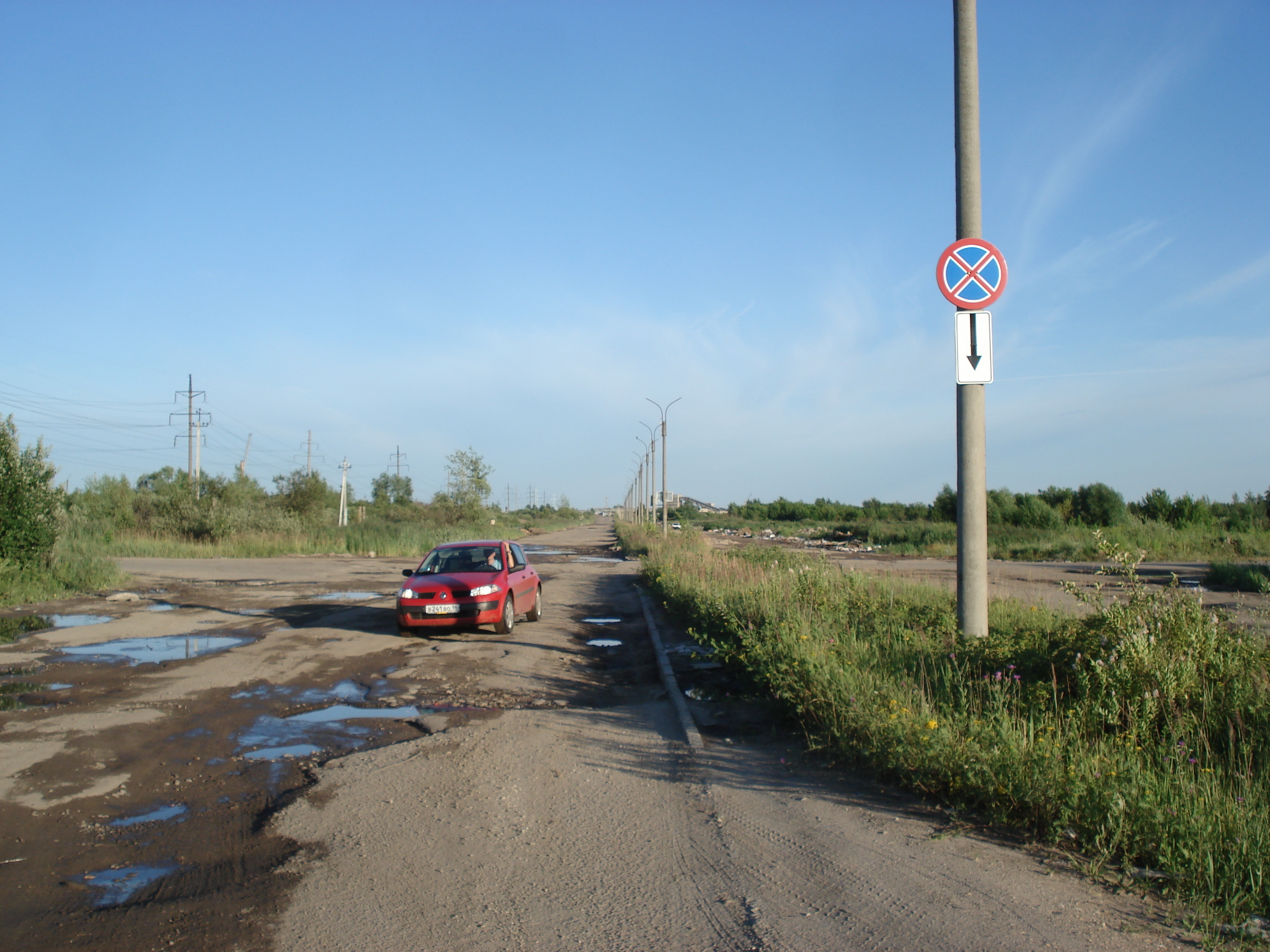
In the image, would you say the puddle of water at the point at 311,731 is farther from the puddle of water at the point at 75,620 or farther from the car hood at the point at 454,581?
the puddle of water at the point at 75,620

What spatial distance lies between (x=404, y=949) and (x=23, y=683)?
8.62 m

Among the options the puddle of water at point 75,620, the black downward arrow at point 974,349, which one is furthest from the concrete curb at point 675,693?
the puddle of water at point 75,620

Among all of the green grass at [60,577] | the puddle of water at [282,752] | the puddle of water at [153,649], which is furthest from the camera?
the green grass at [60,577]

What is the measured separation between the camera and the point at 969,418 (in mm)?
7008

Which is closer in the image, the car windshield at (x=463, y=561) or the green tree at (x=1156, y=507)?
the car windshield at (x=463, y=561)

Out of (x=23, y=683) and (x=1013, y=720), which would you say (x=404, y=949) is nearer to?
(x=1013, y=720)

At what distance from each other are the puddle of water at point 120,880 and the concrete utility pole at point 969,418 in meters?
6.05

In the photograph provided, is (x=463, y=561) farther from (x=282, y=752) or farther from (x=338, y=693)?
(x=282, y=752)

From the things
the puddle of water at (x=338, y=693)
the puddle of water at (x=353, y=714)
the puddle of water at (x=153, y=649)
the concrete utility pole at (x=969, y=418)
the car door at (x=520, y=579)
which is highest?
the concrete utility pole at (x=969, y=418)

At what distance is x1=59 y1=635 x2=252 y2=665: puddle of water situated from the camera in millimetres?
11344

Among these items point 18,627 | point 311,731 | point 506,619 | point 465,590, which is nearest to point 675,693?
point 311,731

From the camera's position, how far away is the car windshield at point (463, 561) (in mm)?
13906

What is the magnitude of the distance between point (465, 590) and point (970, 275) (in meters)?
8.94

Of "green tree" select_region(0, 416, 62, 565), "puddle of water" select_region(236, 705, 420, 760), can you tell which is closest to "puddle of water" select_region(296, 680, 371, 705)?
"puddle of water" select_region(236, 705, 420, 760)
